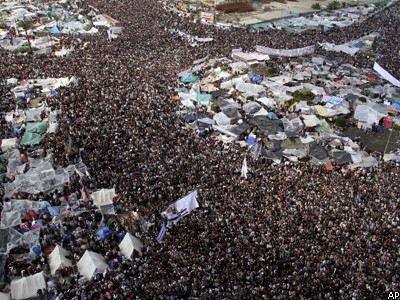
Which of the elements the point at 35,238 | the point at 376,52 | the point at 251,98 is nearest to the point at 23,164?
the point at 35,238

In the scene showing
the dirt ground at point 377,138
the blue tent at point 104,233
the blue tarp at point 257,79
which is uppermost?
the blue tent at point 104,233

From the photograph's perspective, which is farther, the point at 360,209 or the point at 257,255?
the point at 360,209

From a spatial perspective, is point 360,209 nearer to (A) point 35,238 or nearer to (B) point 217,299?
(B) point 217,299

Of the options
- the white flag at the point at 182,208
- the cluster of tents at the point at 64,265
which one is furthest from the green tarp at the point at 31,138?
the white flag at the point at 182,208

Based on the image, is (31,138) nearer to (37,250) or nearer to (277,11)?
(37,250)

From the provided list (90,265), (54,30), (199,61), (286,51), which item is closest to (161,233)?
(90,265)

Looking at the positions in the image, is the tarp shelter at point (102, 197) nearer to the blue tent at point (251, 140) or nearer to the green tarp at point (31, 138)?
the green tarp at point (31, 138)

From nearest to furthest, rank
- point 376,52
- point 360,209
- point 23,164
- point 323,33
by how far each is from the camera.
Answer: point 360,209
point 23,164
point 376,52
point 323,33
